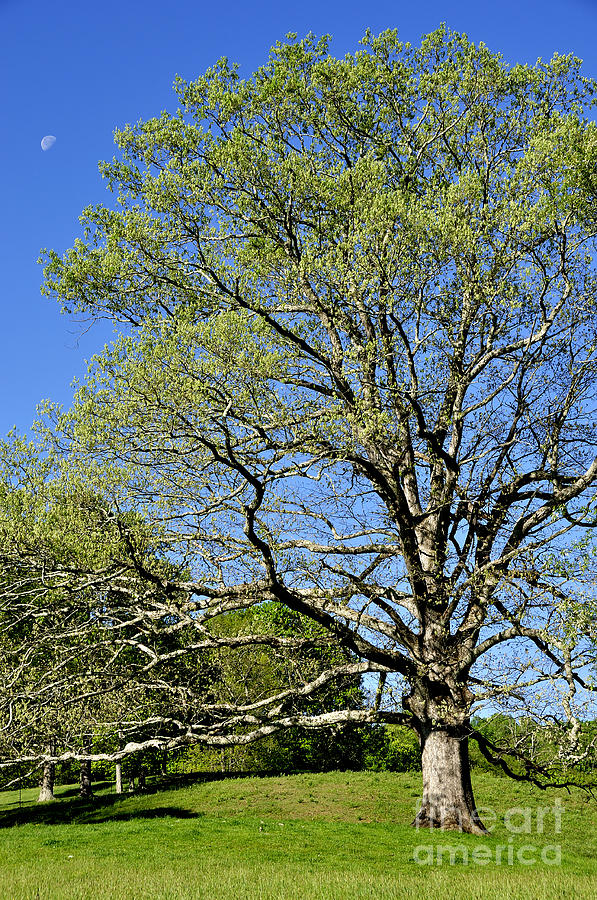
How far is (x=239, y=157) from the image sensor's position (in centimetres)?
1577

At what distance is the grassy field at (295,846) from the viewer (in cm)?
981

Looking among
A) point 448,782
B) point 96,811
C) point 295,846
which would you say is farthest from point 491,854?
point 96,811

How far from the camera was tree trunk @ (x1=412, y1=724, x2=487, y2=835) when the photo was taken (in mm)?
15375

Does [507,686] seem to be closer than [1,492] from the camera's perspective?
Yes


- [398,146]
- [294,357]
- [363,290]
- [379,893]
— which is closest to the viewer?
[379,893]

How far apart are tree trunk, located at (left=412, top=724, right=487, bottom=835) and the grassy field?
1.61 feet

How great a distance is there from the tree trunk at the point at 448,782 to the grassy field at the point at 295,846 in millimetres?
490

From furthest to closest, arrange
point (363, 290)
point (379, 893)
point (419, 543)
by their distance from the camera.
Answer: point (419, 543) < point (363, 290) < point (379, 893)

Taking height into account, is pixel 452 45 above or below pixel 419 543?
above

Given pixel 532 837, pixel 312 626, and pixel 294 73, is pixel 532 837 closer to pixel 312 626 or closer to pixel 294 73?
pixel 312 626

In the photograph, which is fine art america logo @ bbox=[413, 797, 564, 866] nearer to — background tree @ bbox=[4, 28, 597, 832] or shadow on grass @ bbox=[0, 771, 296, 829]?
background tree @ bbox=[4, 28, 597, 832]

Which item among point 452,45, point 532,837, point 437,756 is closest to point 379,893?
point 437,756

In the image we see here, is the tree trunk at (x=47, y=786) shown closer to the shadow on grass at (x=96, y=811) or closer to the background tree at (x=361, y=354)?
the shadow on grass at (x=96, y=811)

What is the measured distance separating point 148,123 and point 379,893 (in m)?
17.6
